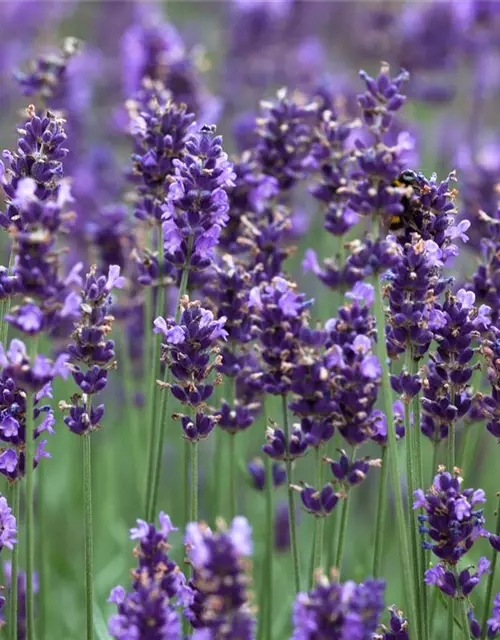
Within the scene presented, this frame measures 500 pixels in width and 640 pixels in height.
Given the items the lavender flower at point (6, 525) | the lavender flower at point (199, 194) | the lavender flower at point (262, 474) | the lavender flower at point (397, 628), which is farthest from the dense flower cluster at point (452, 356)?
the lavender flower at point (262, 474)

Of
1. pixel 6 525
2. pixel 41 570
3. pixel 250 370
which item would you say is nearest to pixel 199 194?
pixel 250 370

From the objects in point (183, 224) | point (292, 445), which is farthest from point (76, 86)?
point (292, 445)

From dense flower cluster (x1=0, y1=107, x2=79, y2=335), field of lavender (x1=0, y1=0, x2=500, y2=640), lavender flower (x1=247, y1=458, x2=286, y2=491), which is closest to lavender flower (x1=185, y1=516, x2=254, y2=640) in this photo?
field of lavender (x1=0, y1=0, x2=500, y2=640)

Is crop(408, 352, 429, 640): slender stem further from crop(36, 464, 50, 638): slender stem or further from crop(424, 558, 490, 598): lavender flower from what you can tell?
crop(36, 464, 50, 638): slender stem

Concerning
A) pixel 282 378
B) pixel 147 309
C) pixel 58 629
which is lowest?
pixel 58 629

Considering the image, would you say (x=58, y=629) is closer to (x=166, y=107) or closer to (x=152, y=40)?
(x=166, y=107)

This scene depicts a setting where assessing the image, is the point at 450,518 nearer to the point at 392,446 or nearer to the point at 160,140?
the point at 392,446

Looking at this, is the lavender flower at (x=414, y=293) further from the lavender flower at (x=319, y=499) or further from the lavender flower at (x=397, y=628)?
the lavender flower at (x=397, y=628)
